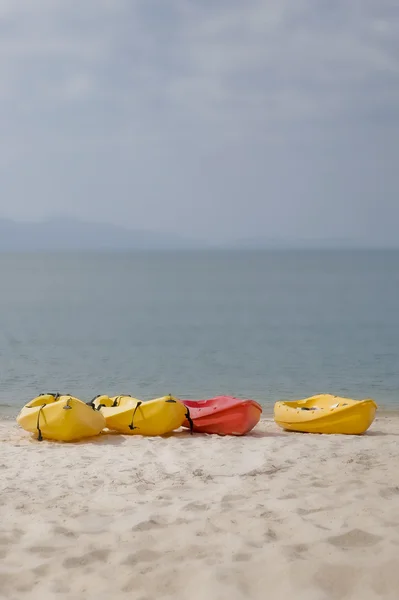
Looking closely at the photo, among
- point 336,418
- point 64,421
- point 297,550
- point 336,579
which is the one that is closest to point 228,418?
point 336,418

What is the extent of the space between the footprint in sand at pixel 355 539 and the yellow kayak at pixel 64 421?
17.6ft

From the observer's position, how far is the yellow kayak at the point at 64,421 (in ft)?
30.5

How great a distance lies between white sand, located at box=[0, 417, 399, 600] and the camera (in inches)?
159

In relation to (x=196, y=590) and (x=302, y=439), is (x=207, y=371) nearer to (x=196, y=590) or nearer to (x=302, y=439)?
(x=302, y=439)

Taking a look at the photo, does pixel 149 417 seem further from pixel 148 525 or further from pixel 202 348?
pixel 202 348

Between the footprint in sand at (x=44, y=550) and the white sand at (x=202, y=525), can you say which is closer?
the white sand at (x=202, y=525)

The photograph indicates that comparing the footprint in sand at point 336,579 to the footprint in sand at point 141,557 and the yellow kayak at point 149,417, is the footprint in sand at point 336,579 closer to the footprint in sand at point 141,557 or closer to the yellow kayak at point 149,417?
the footprint in sand at point 141,557

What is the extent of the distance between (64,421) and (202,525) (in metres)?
4.64

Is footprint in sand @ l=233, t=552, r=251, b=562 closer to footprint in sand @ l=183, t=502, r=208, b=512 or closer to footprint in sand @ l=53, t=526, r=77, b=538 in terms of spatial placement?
footprint in sand @ l=183, t=502, r=208, b=512

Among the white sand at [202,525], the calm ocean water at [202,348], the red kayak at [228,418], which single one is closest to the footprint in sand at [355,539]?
the white sand at [202,525]

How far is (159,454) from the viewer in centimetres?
823

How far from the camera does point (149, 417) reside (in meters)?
9.80

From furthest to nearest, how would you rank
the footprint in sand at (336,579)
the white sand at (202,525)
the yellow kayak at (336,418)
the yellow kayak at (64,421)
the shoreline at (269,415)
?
the shoreline at (269,415)
the yellow kayak at (336,418)
the yellow kayak at (64,421)
the white sand at (202,525)
the footprint in sand at (336,579)

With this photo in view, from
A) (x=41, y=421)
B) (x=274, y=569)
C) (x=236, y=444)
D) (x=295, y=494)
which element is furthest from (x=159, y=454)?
(x=274, y=569)
